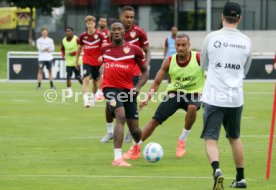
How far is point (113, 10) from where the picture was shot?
2366 inches

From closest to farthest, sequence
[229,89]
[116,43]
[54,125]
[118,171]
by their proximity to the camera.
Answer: [229,89] → [118,171] → [116,43] → [54,125]

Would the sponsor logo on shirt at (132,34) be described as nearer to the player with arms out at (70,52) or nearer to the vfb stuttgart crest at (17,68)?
the player with arms out at (70,52)

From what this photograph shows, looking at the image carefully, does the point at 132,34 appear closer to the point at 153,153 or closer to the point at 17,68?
the point at 153,153

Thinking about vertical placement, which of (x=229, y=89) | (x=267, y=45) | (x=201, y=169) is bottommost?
(x=267, y=45)

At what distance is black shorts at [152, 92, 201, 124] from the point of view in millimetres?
14820

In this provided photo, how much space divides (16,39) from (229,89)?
159 feet

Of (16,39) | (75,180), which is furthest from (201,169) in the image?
(16,39)

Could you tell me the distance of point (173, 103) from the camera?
14859 mm

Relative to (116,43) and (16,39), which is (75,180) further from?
(16,39)

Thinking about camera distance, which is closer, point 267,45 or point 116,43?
point 116,43

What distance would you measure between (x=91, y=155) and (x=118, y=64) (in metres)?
1.67

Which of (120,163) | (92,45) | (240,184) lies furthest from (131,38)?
(92,45)

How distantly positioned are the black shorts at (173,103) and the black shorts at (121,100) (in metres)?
0.51

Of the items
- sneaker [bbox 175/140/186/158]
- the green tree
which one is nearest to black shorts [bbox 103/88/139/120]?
sneaker [bbox 175/140/186/158]
